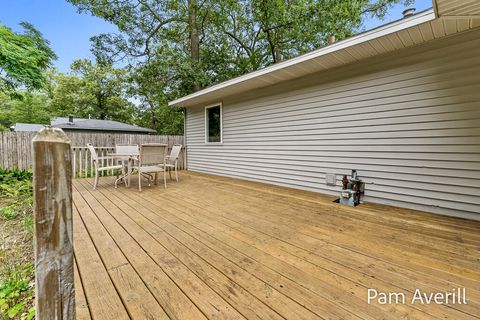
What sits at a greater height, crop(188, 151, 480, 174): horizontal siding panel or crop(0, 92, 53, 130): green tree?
crop(0, 92, 53, 130): green tree

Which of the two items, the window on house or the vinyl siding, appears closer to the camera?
the vinyl siding

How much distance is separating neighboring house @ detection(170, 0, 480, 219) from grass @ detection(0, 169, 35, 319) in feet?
13.6

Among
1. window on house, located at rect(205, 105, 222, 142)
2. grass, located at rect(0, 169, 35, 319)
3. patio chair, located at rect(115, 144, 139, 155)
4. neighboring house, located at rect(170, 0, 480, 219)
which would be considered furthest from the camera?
window on house, located at rect(205, 105, 222, 142)

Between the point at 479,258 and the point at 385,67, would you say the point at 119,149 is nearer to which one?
the point at 385,67

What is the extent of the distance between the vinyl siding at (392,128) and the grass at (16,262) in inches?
168

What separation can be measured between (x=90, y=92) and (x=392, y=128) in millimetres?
22834

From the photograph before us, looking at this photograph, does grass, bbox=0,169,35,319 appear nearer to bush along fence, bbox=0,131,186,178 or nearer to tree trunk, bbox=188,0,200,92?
bush along fence, bbox=0,131,186,178

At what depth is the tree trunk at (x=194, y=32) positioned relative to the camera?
30.9ft

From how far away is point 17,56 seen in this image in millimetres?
6234

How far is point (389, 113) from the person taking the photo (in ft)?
11.4

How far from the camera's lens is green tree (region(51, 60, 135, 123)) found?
1897 cm

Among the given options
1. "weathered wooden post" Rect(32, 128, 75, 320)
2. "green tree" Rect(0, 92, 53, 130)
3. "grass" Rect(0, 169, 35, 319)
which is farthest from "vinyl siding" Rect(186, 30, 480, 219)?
"green tree" Rect(0, 92, 53, 130)

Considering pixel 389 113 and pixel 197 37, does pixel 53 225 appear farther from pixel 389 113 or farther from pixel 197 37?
pixel 197 37

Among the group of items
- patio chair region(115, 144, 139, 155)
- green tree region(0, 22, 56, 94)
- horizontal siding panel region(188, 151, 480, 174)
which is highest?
green tree region(0, 22, 56, 94)
